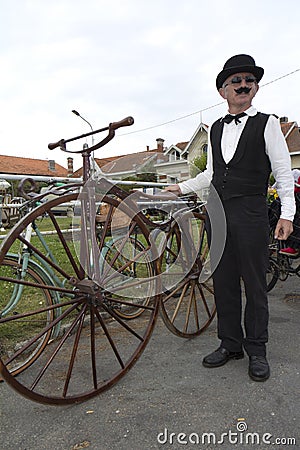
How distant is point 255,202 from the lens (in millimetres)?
2523

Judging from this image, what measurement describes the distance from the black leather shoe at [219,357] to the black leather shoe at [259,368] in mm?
195

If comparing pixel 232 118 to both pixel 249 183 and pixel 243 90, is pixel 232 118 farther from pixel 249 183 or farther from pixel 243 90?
pixel 249 183

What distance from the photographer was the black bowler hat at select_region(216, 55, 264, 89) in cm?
247

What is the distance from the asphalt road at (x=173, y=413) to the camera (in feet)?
6.18

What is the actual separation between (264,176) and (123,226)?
101cm

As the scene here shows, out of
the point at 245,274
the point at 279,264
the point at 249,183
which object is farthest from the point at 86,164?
the point at 279,264

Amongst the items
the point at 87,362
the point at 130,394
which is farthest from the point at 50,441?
the point at 87,362

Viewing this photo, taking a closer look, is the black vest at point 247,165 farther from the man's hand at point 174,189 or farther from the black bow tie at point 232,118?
the man's hand at point 174,189

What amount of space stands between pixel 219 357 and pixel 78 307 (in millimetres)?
1001

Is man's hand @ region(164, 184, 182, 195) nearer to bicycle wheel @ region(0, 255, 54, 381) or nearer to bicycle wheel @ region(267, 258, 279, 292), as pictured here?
bicycle wheel @ region(0, 255, 54, 381)

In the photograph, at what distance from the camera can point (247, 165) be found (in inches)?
96.9

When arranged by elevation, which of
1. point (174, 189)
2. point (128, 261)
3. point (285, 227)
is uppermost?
point (174, 189)

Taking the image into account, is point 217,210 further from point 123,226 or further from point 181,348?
point 181,348

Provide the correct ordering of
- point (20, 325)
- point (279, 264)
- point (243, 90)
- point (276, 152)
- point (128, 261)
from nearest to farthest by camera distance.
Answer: point (276, 152), point (243, 90), point (128, 261), point (20, 325), point (279, 264)
